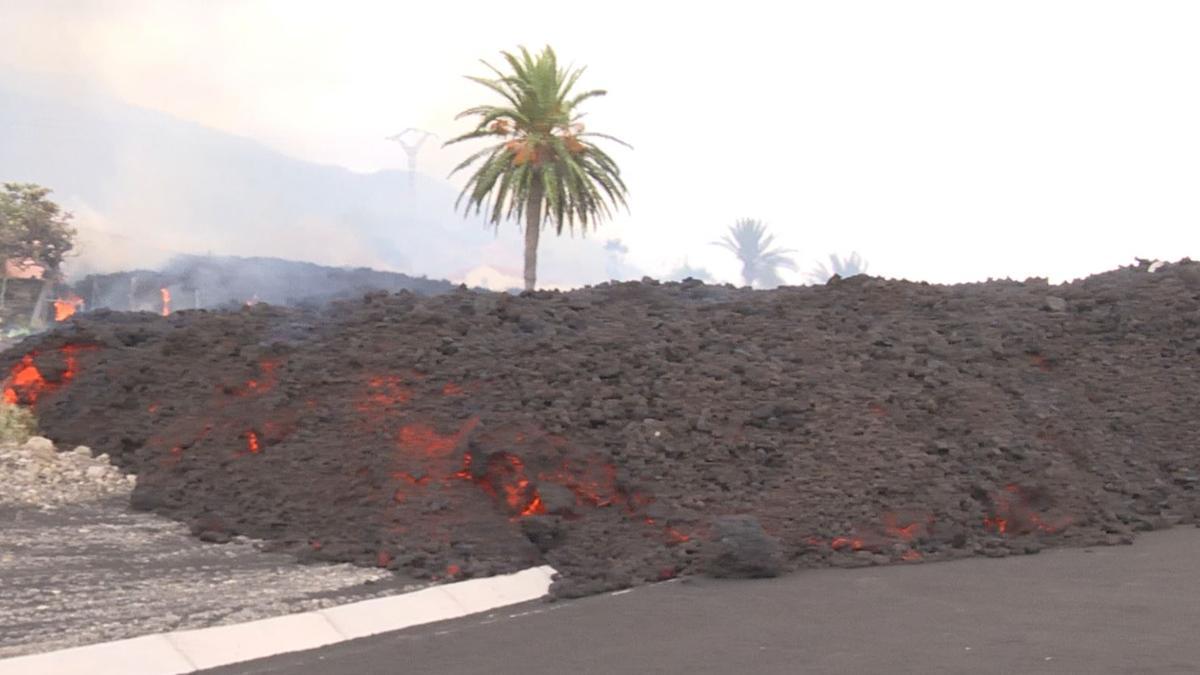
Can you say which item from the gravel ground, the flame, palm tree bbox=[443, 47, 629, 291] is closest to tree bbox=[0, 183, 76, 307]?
the flame

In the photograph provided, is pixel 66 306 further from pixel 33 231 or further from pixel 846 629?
pixel 846 629

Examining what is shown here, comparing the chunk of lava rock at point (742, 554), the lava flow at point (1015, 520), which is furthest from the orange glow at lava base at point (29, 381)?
the lava flow at point (1015, 520)

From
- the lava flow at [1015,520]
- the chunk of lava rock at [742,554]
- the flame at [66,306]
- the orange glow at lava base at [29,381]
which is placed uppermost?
the flame at [66,306]

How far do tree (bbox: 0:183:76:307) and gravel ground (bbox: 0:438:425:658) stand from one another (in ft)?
143

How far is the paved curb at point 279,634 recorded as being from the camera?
22.3 ft

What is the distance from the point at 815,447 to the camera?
1111cm

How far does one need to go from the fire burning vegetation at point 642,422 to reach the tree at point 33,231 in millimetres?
40356

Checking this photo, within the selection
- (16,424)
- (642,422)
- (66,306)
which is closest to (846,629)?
(642,422)

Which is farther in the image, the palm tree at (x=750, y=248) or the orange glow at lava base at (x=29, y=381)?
the palm tree at (x=750, y=248)

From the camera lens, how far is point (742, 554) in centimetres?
940

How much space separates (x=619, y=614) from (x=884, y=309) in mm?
7123

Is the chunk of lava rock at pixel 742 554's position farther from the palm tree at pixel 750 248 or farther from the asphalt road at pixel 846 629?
the palm tree at pixel 750 248

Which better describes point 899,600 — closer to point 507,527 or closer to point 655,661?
point 655,661

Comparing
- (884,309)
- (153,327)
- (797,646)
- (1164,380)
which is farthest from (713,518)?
(153,327)
